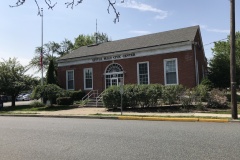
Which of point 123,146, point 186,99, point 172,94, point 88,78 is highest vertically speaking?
point 88,78

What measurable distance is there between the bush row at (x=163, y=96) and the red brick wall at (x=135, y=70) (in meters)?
4.60

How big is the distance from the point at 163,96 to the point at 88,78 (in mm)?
13216

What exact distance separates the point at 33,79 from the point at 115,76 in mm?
9919

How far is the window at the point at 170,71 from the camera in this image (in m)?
26.3

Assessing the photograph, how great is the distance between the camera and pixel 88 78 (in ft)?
105

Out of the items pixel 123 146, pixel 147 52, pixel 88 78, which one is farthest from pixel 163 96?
pixel 88 78

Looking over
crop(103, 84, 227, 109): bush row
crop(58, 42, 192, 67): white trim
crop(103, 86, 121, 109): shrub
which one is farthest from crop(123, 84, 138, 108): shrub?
crop(58, 42, 192, 67): white trim

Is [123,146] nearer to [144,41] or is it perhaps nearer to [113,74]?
[113,74]

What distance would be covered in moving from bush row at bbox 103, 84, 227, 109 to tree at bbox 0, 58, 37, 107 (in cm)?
1412

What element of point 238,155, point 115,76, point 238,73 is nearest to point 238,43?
point 238,73

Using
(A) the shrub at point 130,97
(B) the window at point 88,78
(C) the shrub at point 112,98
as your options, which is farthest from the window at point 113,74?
(A) the shrub at point 130,97

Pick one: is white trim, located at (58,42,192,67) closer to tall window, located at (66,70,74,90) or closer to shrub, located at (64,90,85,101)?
tall window, located at (66,70,74,90)

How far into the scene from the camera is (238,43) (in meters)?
53.1

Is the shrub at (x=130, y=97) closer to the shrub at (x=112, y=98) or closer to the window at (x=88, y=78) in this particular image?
the shrub at (x=112, y=98)
